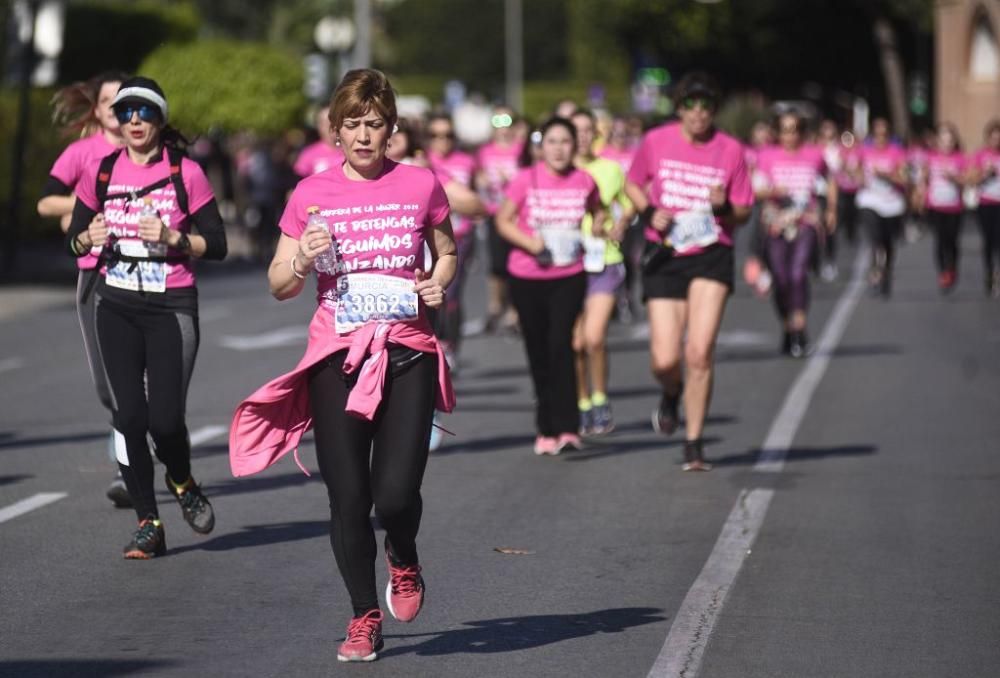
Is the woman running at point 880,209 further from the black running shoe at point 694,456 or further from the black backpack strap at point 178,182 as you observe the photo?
the black backpack strap at point 178,182

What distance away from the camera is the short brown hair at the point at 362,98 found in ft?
19.7

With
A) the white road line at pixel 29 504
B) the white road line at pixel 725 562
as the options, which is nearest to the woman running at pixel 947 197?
the white road line at pixel 725 562

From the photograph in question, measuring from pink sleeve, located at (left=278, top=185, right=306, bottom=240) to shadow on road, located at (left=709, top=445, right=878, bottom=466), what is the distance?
5038mm

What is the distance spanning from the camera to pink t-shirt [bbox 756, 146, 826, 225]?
17500 mm

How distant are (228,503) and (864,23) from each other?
66671mm

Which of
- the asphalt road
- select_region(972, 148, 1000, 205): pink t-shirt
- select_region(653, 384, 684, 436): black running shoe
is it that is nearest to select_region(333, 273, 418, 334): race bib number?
the asphalt road

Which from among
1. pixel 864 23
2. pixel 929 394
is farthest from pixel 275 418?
pixel 864 23

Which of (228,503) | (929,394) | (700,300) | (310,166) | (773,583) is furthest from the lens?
(310,166)

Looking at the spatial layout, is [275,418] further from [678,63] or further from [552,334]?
[678,63]

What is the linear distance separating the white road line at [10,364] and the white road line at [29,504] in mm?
6544

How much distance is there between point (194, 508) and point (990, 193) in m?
15.9

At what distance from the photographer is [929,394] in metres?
14.1

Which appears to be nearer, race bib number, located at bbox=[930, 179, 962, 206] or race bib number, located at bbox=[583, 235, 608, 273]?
race bib number, located at bbox=[583, 235, 608, 273]

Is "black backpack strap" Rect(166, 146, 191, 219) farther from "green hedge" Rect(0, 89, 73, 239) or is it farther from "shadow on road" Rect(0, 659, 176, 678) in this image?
"green hedge" Rect(0, 89, 73, 239)
